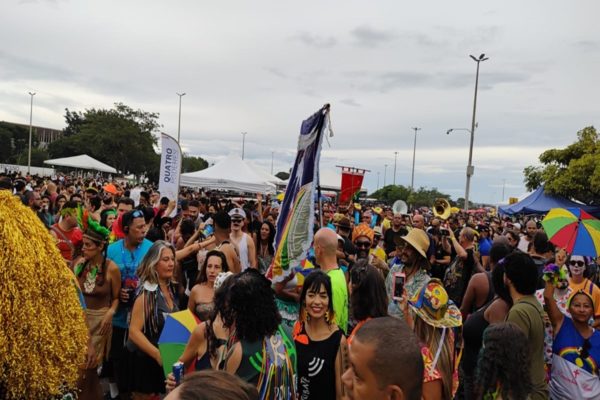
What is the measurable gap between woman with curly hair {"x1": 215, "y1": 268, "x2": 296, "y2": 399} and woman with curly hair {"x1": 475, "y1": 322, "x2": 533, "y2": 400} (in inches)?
45.8

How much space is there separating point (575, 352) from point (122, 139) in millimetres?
57773

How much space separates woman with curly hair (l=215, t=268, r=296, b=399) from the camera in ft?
9.02

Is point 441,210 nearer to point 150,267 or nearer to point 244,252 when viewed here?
point 244,252

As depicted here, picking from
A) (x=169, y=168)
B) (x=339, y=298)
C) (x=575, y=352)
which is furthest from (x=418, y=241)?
(x=169, y=168)

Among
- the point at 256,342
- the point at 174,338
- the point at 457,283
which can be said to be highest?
the point at 256,342

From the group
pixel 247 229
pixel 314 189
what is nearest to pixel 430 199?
pixel 247 229

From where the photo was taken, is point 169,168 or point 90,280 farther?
point 169,168

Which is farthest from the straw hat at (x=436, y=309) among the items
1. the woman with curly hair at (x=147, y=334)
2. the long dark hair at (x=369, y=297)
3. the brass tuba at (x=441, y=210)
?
the brass tuba at (x=441, y=210)

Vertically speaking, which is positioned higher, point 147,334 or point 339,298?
point 339,298

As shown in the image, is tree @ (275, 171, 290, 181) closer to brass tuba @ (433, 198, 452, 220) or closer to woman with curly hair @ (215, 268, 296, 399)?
brass tuba @ (433, 198, 452, 220)

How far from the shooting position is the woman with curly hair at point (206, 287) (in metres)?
4.16

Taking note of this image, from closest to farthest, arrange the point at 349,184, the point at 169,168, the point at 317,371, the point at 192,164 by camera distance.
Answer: the point at 317,371, the point at 169,168, the point at 349,184, the point at 192,164

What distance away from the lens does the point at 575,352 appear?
4.14m

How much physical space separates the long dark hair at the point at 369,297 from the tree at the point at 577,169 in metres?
19.5
